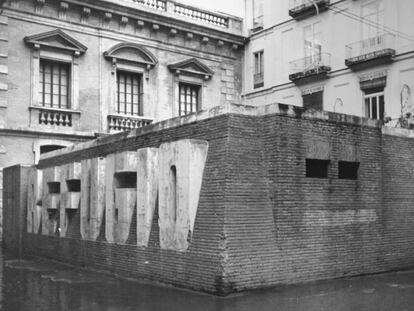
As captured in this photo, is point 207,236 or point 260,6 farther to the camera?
point 260,6

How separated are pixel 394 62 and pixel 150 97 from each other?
10.5m

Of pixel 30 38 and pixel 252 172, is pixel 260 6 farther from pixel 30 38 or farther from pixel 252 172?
pixel 252 172

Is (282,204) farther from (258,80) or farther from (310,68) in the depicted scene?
(258,80)

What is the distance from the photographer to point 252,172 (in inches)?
404

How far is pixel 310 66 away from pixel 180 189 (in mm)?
17036

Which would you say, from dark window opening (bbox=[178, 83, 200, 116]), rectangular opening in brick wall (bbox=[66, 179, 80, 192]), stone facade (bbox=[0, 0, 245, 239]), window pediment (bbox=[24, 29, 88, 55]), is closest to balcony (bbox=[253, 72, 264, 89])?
stone facade (bbox=[0, 0, 245, 239])

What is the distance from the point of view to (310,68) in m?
25.8

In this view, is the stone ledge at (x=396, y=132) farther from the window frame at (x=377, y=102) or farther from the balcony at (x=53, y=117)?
the balcony at (x=53, y=117)

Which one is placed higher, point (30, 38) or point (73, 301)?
point (30, 38)

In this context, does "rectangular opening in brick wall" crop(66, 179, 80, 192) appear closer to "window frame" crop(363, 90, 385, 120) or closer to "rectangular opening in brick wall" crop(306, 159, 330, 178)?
"rectangular opening in brick wall" crop(306, 159, 330, 178)

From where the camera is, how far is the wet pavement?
8922 millimetres

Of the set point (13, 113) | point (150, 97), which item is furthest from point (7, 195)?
point (150, 97)

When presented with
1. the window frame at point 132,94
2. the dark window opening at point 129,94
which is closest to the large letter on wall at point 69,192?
the window frame at point 132,94

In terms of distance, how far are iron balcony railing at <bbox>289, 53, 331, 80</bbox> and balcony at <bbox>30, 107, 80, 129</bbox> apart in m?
10.4
